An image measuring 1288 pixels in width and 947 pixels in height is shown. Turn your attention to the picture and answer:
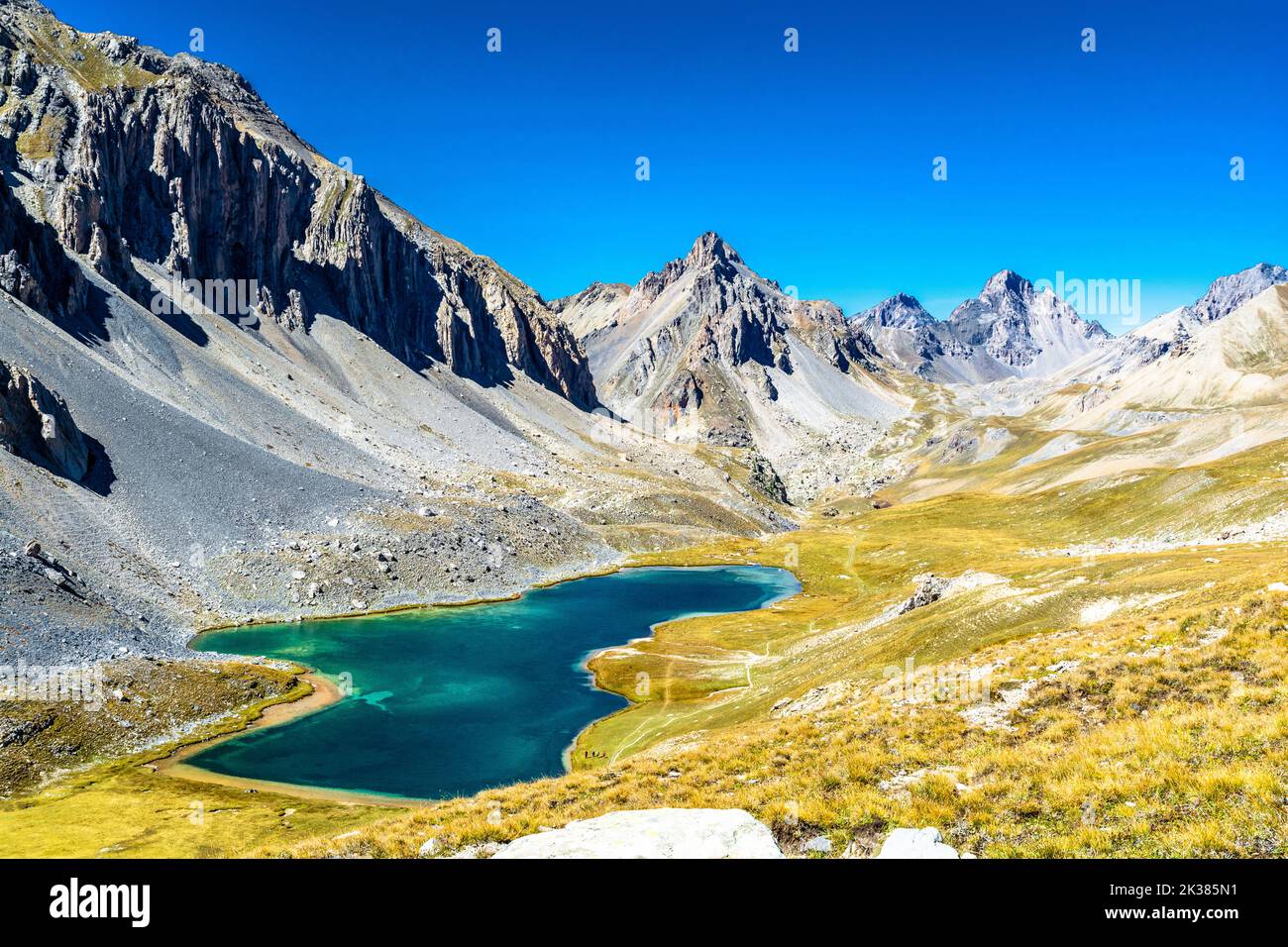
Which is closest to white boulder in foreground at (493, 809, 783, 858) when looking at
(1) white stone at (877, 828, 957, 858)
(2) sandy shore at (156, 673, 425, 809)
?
(1) white stone at (877, 828, 957, 858)

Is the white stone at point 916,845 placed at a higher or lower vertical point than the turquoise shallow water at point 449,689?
higher

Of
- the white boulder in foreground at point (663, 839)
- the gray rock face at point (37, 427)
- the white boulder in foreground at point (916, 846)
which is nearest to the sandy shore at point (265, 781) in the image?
the white boulder in foreground at point (663, 839)

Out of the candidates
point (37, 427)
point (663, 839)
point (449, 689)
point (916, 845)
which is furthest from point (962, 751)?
point (37, 427)

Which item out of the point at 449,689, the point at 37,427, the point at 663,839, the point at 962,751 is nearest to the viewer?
the point at 663,839

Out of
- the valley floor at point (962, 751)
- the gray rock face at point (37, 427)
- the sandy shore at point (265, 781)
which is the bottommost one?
the sandy shore at point (265, 781)

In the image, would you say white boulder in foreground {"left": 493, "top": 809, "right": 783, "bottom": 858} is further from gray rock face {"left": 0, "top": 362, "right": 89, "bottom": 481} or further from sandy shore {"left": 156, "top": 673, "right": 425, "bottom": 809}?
gray rock face {"left": 0, "top": 362, "right": 89, "bottom": 481}

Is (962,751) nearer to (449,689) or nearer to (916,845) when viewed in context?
(916,845)

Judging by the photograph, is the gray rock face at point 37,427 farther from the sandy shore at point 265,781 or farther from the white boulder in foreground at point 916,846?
the white boulder in foreground at point 916,846

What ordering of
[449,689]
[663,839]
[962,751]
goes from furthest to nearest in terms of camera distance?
[449,689], [962,751], [663,839]
